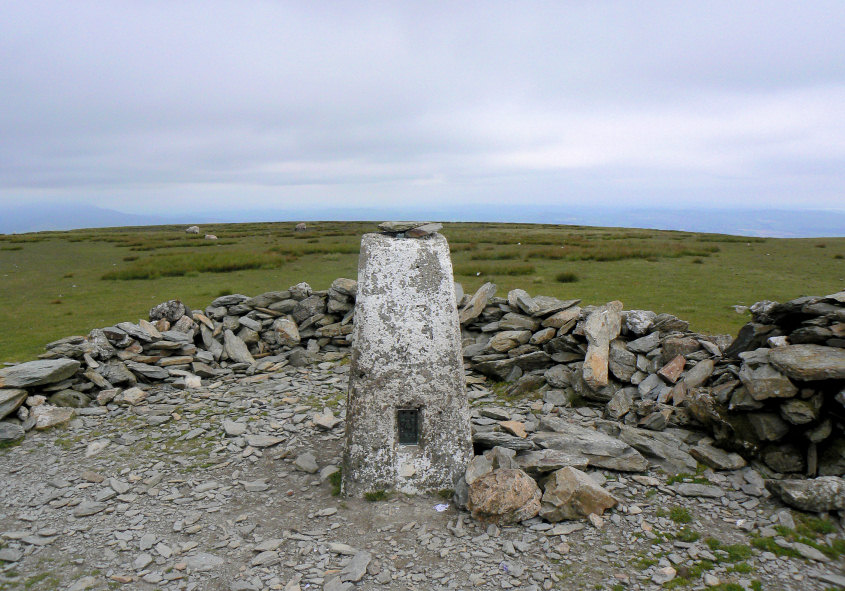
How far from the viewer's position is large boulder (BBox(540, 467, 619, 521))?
6723mm

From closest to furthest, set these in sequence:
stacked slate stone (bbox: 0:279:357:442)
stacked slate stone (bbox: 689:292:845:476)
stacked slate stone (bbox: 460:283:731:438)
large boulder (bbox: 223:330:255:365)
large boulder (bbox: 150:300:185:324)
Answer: stacked slate stone (bbox: 689:292:845:476) < stacked slate stone (bbox: 460:283:731:438) < stacked slate stone (bbox: 0:279:357:442) < large boulder (bbox: 223:330:255:365) < large boulder (bbox: 150:300:185:324)

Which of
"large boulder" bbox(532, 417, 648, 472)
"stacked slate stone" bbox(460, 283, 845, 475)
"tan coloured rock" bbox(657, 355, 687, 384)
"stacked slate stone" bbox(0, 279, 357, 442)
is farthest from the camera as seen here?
"stacked slate stone" bbox(0, 279, 357, 442)

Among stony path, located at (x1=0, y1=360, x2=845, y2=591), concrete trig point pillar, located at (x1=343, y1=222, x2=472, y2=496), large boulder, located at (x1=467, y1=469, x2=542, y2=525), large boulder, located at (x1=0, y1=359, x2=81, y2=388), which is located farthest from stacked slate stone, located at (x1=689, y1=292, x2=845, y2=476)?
large boulder, located at (x1=0, y1=359, x2=81, y2=388)

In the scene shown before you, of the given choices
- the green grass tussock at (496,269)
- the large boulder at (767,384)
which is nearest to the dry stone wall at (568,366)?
the large boulder at (767,384)

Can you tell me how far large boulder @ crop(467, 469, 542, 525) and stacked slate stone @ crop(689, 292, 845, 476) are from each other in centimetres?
369

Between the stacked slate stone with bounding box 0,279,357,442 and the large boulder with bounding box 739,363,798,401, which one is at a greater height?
the large boulder with bounding box 739,363,798,401

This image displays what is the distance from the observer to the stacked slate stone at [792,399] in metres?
7.25

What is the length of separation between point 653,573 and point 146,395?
38.8 feet

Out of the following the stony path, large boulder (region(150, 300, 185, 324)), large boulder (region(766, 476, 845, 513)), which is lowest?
the stony path

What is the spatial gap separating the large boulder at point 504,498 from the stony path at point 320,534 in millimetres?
175

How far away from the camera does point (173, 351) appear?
14.2m

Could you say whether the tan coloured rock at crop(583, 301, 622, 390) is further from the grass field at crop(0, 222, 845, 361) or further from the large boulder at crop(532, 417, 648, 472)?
the grass field at crop(0, 222, 845, 361)

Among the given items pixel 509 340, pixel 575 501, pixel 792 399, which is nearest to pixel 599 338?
pixel 509 340

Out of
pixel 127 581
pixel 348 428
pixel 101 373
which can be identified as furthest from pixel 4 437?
pixel 348 428
